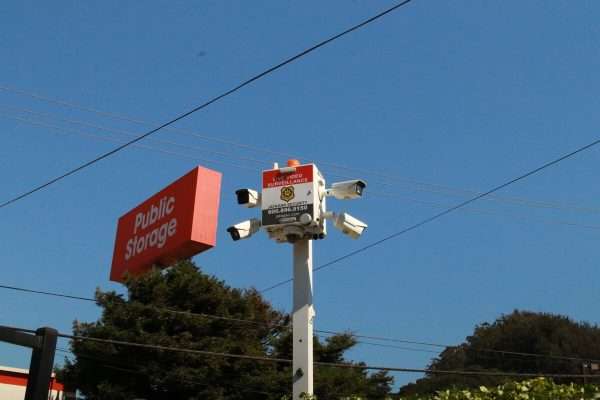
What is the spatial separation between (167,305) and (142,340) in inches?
68.6

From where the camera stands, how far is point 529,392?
692 centimetres

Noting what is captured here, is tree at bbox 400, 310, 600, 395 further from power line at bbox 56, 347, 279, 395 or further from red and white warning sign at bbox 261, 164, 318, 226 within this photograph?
red and white warning sign at bbox 261, 164, 318, 226

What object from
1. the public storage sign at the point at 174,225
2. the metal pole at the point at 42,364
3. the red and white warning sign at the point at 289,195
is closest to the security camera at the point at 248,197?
the red and white warning sign at the point at 289,195

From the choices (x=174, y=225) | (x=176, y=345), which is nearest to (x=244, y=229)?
(x=176, y=345)

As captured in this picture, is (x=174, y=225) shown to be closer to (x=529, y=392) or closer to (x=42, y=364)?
(x=42, y=364)

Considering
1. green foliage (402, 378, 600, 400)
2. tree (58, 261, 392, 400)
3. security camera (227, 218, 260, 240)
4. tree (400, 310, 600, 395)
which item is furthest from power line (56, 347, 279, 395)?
tree (400, 310, 600, 395)

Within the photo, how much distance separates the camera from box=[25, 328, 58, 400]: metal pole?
607cm

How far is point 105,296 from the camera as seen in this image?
26.3m

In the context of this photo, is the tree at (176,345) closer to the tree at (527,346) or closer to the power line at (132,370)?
the power line at (132,370)

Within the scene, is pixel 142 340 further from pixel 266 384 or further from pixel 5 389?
pixel 5 389

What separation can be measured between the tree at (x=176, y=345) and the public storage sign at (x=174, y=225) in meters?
1.11

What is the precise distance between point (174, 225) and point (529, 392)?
69.1 feet

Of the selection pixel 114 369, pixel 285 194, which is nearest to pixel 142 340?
pixel 114 369

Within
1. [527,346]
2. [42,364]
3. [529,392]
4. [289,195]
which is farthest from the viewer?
[527,346]
